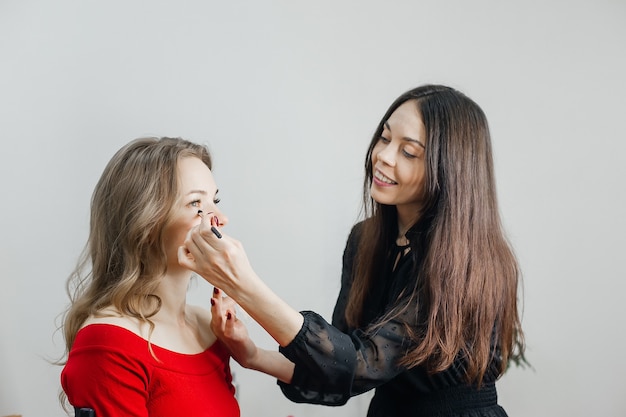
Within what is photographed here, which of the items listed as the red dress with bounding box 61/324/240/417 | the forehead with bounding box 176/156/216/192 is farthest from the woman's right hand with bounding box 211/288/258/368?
the forehead with bounding box 176/156/216/192

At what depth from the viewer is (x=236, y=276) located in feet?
3.98

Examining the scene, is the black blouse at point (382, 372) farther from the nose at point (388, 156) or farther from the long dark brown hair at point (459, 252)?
the nose at point (388, 156)

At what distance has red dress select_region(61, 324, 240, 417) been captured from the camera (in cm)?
118

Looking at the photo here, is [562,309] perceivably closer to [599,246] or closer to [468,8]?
[599,246]

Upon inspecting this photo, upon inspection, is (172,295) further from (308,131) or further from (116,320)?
(308,131)

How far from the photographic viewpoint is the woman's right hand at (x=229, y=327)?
1442 mm

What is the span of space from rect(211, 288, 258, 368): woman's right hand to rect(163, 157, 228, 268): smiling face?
0.45 ft

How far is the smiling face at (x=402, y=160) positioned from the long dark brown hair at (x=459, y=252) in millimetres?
23

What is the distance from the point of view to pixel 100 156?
6.07ft

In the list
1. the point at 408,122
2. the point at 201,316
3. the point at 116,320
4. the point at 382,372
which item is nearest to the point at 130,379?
the point at 116,320

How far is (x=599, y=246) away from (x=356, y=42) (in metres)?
1.10

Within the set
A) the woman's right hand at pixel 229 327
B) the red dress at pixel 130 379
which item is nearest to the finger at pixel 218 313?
the woman's right hand at pixel 229 327

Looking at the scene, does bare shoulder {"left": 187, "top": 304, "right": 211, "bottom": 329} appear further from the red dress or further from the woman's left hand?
the woman's left hand

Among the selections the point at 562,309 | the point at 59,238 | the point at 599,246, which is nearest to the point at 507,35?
the point at 599,246
